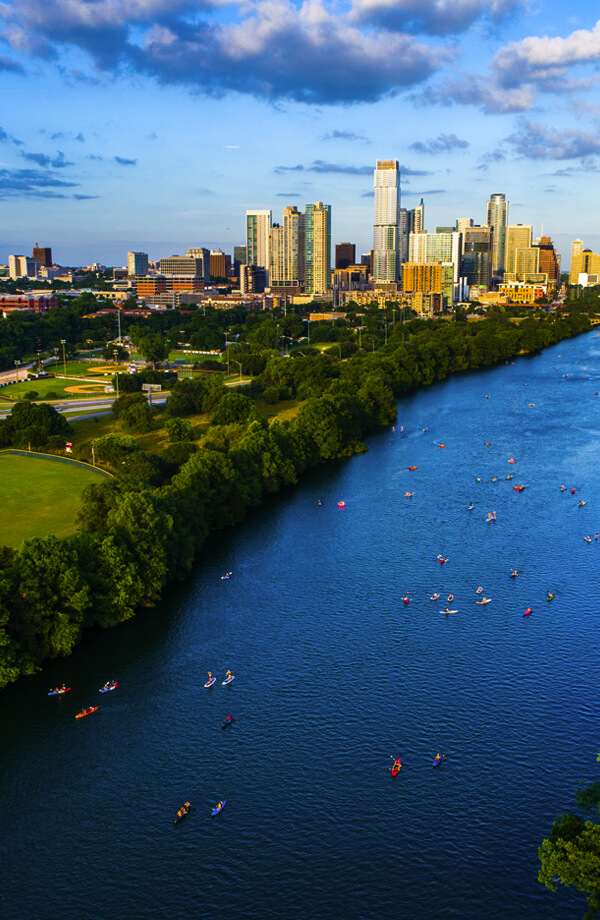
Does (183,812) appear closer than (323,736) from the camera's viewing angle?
Yes

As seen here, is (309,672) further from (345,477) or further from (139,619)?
(345,477)

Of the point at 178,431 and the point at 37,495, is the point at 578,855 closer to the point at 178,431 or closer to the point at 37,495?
the point at 37,495

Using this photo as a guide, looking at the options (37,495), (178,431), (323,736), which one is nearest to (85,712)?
(323,736)

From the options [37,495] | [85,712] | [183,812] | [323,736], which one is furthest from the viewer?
[37,495]

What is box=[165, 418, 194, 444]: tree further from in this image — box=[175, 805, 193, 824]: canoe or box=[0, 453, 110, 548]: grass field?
box=[175, 805, 193, 824]: canoe

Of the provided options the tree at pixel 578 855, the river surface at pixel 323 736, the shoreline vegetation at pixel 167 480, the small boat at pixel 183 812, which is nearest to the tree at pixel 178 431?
the shoreline vegetation at pixel 167 480

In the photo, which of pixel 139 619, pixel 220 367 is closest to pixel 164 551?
pixel 139 619

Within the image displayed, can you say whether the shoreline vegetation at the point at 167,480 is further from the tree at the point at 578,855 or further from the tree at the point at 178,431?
the tree at the point at 578,855
